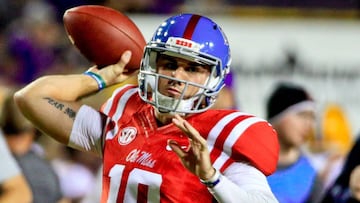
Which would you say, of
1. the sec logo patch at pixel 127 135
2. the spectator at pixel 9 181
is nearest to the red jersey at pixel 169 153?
the sec logo patch at pixel 127 135

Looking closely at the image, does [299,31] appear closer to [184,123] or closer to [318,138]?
[318,138]

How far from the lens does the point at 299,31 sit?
8930 millimetres

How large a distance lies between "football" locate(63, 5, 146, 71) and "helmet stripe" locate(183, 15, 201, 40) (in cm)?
40

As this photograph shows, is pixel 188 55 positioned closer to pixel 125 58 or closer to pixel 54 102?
pixel 125 58

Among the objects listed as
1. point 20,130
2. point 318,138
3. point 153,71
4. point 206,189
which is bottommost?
point 318,138

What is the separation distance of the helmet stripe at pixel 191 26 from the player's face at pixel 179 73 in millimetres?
81

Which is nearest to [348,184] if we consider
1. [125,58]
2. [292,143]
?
[292,143]

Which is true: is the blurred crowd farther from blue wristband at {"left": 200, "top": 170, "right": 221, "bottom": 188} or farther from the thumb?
blue wristband at {"left": 200, "top": 170, "right": 221, "bottom": 188}

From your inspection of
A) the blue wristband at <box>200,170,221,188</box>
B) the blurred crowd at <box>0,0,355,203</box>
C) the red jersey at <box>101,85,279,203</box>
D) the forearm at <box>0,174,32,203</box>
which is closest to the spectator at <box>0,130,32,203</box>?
the forearm at <box>0,174,32,203</box>

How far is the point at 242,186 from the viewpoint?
3.43 meters

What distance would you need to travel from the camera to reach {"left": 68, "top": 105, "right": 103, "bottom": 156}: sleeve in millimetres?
3926

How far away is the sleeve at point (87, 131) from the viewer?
155 inches

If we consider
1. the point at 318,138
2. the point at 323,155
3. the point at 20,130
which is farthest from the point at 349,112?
the point at 20,130

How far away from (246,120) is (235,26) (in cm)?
535
